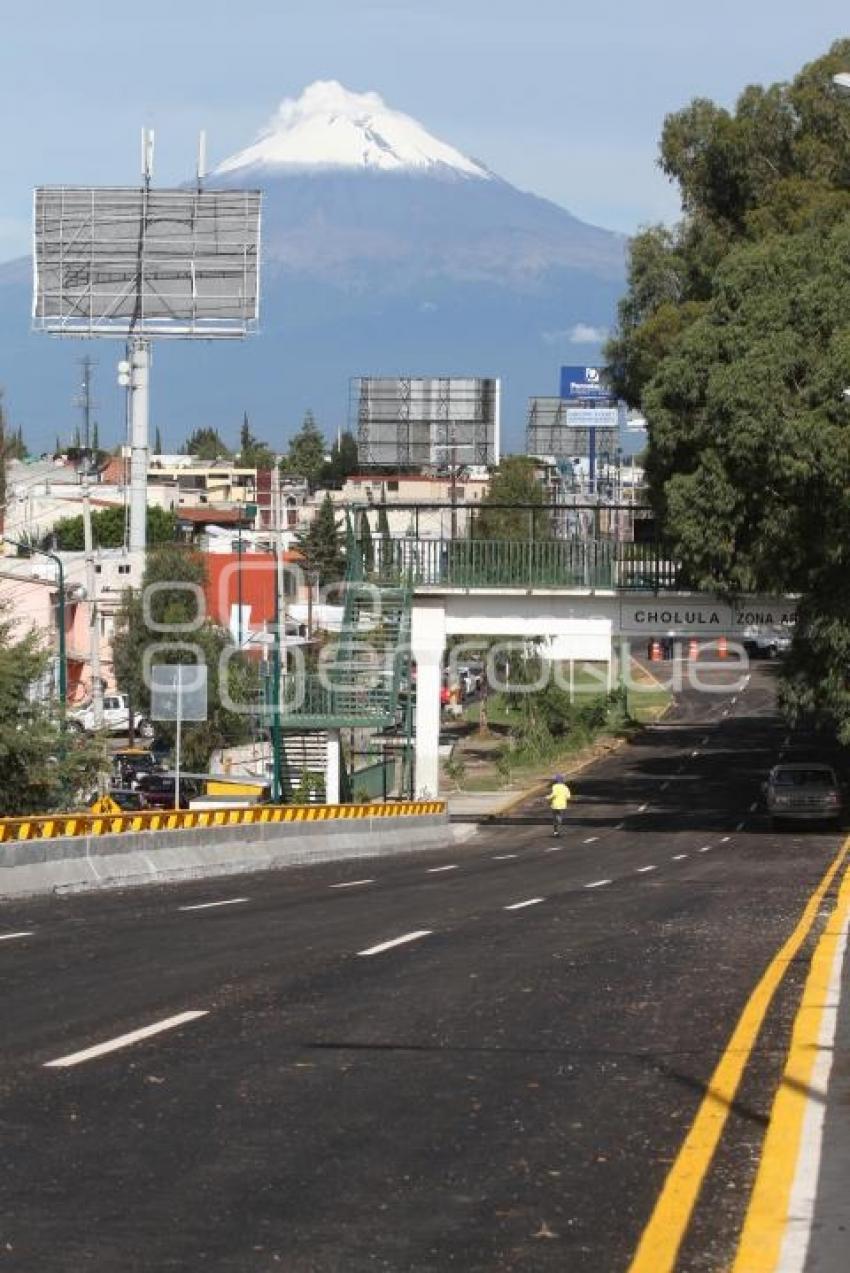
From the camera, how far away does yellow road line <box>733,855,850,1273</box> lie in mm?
7359

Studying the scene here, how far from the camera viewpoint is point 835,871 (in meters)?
32.3

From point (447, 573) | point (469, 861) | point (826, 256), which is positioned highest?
point (826, 256)

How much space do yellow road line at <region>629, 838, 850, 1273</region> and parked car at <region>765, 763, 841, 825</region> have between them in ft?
116

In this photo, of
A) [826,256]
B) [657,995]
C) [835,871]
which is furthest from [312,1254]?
[826,256]

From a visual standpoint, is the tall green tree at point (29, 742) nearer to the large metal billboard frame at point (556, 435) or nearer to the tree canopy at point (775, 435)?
the tree canopy at point (775, 435)

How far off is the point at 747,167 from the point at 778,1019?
51.6 metres

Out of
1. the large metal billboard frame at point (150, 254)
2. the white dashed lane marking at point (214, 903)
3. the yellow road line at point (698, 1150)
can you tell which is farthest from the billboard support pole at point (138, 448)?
the yellow road line at point (698, 1150)

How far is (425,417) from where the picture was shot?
457 ft

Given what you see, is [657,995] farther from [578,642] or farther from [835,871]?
[578,642]

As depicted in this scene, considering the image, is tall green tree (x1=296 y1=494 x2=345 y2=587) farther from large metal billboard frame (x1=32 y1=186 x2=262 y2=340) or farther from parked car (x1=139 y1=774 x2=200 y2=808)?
parked car (x1=139 y1=774 x2=200 y2=808)

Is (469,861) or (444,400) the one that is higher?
(444,400)

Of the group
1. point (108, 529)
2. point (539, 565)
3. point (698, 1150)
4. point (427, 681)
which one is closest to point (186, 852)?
point (698, 1150)

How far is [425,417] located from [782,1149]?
131423 millimetres

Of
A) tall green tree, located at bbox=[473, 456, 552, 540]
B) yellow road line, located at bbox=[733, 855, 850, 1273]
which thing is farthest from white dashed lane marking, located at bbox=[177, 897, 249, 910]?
tall green tree, located at bbox=[473, 456, 552, 540]
